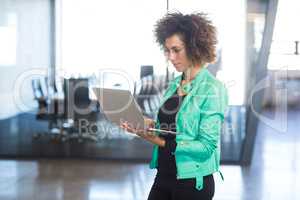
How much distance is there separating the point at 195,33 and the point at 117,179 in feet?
11.0

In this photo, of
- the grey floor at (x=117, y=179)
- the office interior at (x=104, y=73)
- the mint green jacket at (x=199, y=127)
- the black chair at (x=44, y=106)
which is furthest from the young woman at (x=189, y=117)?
the black chair at (x=44, y=106)

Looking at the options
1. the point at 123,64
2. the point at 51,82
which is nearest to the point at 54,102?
the point at 51,82

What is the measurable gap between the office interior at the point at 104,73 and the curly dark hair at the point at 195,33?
3.51 m

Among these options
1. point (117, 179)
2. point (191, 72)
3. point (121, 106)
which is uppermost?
point (191, 72)

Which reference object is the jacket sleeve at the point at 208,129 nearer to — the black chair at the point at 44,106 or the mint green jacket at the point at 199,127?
the mint green jacket at the point at 199,127

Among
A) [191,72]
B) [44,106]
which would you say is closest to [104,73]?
[44,106]

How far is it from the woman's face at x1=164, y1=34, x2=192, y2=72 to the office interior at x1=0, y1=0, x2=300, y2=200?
11.6 ft

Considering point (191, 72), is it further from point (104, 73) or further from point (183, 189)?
point (104, 73)

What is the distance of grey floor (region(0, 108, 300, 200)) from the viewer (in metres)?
4.11

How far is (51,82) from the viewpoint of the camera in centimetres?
576

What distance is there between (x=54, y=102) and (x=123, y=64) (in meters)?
1.22

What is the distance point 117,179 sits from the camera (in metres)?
4.68

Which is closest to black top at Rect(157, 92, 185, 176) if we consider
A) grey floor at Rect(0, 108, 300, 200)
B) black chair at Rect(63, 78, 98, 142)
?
grey floor at Rect(0, 108, 300, 200)

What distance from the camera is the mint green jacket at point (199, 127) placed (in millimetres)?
1551
